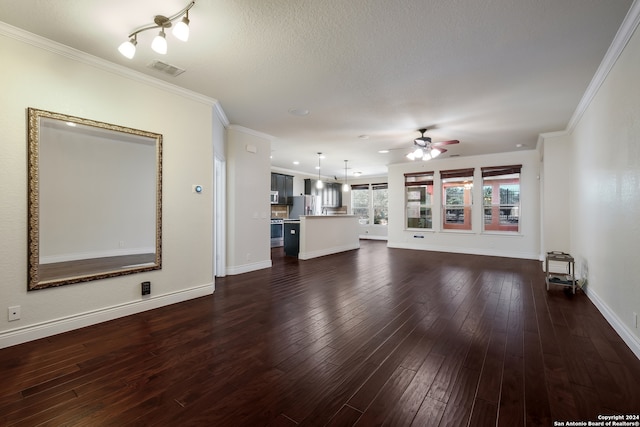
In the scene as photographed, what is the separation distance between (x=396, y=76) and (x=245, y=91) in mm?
1966

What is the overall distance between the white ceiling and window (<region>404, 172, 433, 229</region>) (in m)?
4.08

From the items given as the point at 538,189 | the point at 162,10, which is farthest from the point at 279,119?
the point at 538,189

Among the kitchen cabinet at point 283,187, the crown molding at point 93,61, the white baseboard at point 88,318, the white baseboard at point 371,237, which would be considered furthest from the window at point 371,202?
the white baseboard at point 88,318

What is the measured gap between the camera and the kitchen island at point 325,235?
696 centimetres

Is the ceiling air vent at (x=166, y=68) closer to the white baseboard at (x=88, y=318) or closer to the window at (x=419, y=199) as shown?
the white baseboard at (x=88, y=318)

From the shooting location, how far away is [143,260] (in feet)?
11.0

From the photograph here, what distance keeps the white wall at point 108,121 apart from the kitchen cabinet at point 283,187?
534 centimetres

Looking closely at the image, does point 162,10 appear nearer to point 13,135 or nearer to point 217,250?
point 13,135

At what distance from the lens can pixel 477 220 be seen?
7.79 metres

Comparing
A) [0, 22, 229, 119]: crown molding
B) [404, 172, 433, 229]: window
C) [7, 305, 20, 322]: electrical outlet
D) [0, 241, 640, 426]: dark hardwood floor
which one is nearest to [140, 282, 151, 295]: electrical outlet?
[0, 241, 640, 426]: dark hardwood floor

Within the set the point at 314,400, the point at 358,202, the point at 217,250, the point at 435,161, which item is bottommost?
the point at 314,400

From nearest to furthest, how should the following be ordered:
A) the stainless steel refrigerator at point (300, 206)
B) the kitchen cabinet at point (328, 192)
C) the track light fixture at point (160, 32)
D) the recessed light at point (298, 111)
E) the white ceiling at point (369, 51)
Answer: the track light fixture at point (160, 32), the white ceiling at point (369, 51), the recessed light at point (298, 111), the stainless steel refrigerator at point (300, 206), the kitchen cabinet at point (328, 192)

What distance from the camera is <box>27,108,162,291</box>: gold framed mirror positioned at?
104 inches

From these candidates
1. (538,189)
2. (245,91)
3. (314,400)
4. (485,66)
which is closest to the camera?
(314,400)
